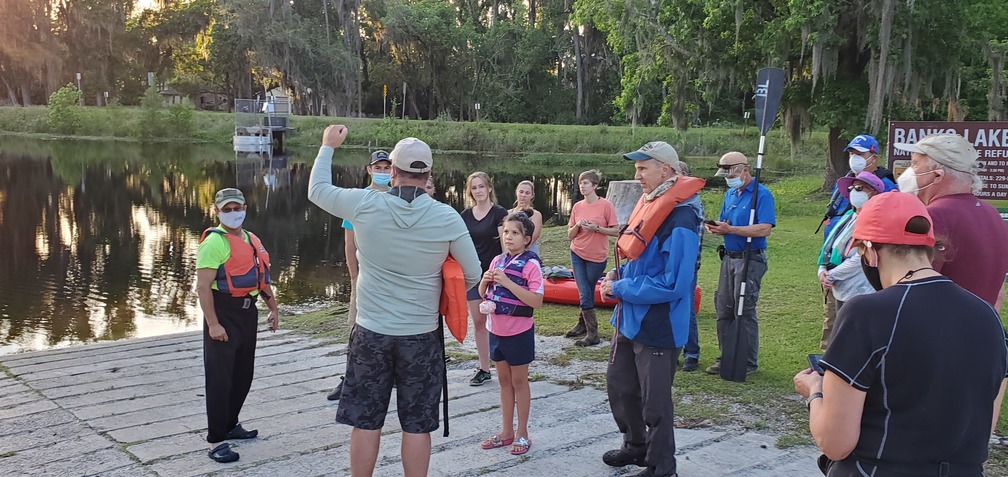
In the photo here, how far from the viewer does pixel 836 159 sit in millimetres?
21000

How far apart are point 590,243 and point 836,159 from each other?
613 inches

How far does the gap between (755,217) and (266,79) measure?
56.7 meters

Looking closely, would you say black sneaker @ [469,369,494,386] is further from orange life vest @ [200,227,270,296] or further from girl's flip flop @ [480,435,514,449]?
orange life vest @ [200,227,270,296]

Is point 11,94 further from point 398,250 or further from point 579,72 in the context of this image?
point 398,250

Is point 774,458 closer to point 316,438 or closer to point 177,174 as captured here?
point 316,438

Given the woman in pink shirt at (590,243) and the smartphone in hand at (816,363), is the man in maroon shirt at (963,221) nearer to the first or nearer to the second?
the smartphone in hand at (816,363)

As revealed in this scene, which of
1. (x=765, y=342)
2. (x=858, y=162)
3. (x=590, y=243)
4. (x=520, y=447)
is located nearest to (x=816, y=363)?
(x=520, y=447)

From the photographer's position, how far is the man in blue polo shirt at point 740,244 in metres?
6.41

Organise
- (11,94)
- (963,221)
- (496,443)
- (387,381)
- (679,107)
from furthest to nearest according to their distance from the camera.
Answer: (11,94), (679,107), (496,443), (387,381), (963,221)

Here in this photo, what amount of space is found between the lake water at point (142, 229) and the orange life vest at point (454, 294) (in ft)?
28.3

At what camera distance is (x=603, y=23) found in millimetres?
23922

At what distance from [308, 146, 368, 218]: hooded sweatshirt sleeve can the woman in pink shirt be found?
13.0 ft

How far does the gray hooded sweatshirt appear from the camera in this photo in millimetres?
3736

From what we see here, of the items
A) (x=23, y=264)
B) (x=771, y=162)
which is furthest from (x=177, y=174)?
(x=771, y=162)
